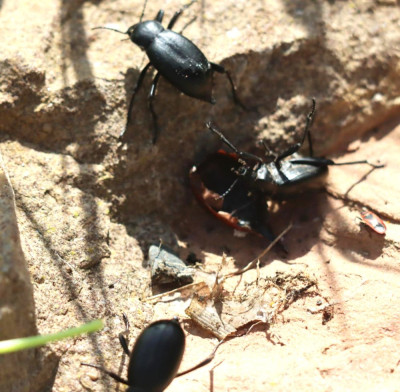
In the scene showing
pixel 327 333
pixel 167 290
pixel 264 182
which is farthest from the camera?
pixel 264 182

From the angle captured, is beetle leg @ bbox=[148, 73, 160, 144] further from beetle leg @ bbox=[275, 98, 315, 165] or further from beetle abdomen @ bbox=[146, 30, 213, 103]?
beetle leg @ bbox=[275, 98, 315, 165]

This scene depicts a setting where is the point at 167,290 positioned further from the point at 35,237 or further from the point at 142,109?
the point at 142,109

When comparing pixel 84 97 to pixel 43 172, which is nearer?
pixel 43 172

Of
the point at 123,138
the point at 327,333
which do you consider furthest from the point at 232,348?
the point at 123,138

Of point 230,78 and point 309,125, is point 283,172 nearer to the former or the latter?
point 309,125

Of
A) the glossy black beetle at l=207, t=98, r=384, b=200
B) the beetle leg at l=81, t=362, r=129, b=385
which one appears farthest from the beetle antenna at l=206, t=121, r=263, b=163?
the beetle leg at l=81, t=362, r=129, b=385

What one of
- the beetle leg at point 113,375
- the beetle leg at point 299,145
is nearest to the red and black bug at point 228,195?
the beetle leg at point 299,145
